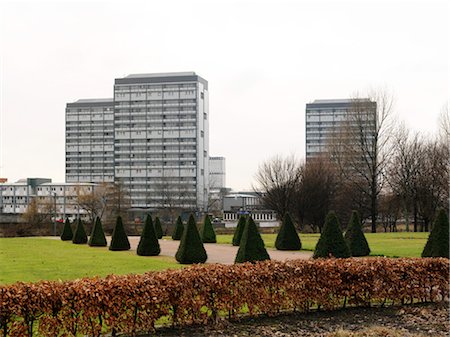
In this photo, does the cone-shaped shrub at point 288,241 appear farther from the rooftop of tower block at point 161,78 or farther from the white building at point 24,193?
the rooftop of tower block at point 161,78

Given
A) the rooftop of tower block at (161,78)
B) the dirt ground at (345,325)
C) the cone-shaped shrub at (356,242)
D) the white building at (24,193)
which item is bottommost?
the dirt ground at (345,325)

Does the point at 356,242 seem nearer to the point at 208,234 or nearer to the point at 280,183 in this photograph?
the point at 208,234

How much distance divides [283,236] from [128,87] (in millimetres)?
87304

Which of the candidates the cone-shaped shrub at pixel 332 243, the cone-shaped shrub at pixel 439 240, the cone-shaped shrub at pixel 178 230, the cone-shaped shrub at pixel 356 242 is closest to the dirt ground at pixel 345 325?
the cone-shaped shrub at pixel 439 240

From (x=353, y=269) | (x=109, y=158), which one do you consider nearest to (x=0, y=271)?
(x=353, y=269)

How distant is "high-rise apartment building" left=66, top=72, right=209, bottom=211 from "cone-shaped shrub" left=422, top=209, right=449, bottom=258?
293ft

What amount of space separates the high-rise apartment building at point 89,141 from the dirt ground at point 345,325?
11900 centimetres

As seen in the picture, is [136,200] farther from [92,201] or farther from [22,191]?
[92,201]

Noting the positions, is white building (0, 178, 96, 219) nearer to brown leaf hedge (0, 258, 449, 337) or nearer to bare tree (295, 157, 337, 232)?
bare tree (295, 157, 337, 232)

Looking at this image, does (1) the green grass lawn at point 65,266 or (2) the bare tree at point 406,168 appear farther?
(2) the bare tree at point 406,168

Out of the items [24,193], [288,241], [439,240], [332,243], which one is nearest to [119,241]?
[288,241]

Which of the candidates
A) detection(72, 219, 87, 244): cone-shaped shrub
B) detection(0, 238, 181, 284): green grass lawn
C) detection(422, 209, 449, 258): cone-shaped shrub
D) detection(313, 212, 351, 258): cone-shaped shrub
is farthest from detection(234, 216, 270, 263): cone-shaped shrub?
detection(72, 219, 87, 244): cone-shaped shrub

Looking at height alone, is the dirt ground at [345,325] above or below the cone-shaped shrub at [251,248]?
below

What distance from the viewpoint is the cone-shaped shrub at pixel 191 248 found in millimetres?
23703
